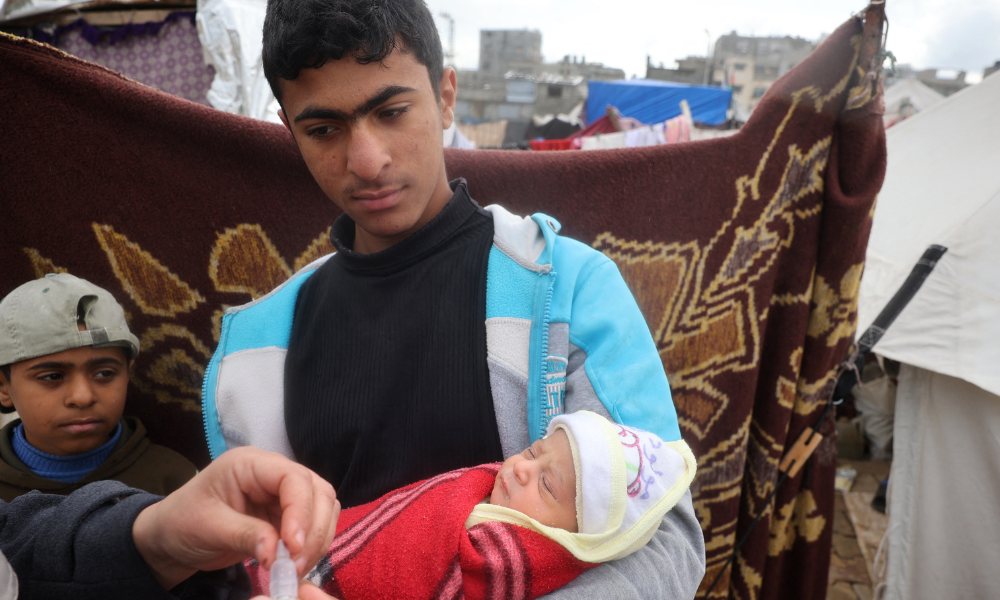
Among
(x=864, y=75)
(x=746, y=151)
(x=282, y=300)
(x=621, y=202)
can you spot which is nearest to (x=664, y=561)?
(x=282, y=300)

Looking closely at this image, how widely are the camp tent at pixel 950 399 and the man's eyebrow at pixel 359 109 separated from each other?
2052 millimetres

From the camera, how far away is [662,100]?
11.6m

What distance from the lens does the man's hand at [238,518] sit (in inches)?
19.8

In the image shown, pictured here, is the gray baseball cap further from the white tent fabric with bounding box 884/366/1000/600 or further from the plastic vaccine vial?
the white tent fabric with bounding box 884/366/1000/600

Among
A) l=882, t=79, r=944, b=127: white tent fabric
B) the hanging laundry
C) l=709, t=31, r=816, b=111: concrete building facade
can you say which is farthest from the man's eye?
l=709, t=31, r=816, b=111: concrete building facade

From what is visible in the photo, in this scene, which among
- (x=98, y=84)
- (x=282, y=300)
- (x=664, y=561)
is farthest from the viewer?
(x=98, y=84)

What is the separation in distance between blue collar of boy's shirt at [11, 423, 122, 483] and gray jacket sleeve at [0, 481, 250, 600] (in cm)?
64

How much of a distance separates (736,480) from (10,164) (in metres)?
2.07

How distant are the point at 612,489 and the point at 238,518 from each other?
457mm

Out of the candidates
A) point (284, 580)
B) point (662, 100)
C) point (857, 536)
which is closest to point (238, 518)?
point (284, 580)

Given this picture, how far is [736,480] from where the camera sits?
1.63 m

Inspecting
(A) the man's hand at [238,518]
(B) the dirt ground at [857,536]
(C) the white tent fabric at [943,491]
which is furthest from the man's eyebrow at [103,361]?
(B) the dirt ground at [857,536]

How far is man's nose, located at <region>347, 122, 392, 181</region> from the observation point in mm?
864

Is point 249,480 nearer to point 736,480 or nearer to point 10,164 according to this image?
point 10,164
